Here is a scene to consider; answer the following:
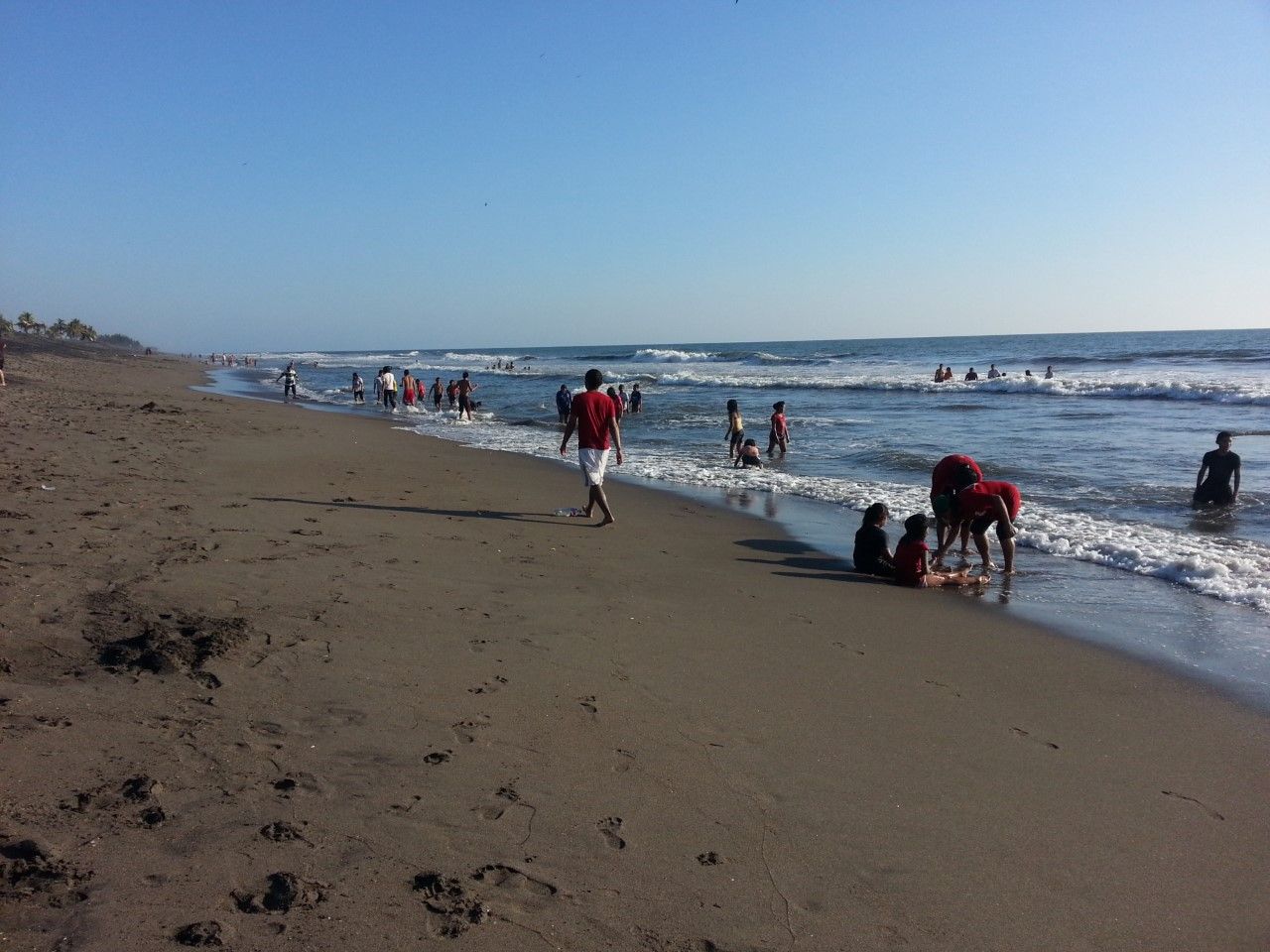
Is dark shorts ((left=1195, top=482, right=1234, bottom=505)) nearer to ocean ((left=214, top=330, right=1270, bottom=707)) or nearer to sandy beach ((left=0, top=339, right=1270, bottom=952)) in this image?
ocean ((left=214, top=330, right=1270, bottom=707))

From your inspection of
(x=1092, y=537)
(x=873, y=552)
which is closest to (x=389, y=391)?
(x=873, y=552)

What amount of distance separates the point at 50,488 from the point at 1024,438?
59.2ft

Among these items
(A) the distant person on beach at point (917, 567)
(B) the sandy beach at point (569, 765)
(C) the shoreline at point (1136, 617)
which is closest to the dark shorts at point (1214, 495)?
(C) the shoreline at point (1136, 617)

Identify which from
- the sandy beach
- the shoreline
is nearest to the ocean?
the shoreline

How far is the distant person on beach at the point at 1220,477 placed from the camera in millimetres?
10188

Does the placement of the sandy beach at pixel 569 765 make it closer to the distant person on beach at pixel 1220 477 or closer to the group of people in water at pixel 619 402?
the distant person on beach at pixel 1220 477

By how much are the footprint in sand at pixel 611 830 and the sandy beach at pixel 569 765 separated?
12mm

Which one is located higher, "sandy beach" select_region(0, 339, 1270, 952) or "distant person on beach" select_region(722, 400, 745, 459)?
"distant person on beach" select_region(722, 400, 745, 459)

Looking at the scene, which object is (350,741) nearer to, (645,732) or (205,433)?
(645,732)

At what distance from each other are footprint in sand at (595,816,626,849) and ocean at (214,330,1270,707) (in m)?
3.88

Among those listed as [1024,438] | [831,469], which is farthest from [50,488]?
[1024,438]

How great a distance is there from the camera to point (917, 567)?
22.7 feet

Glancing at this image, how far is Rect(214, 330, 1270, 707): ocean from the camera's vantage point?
6.22 metres

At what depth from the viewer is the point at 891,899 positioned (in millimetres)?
2625
